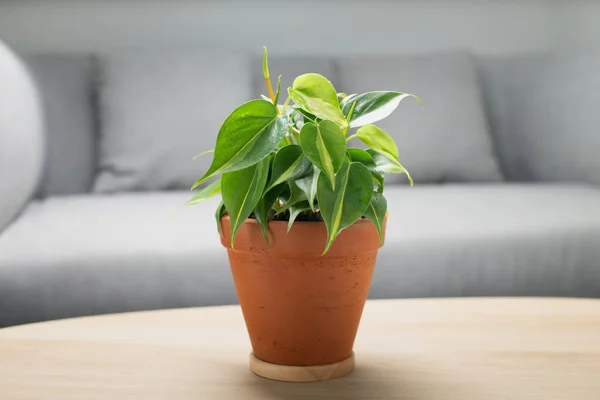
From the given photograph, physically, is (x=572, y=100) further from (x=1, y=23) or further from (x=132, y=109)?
(x=1, y=23)

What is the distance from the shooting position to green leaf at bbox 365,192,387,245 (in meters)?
0.61

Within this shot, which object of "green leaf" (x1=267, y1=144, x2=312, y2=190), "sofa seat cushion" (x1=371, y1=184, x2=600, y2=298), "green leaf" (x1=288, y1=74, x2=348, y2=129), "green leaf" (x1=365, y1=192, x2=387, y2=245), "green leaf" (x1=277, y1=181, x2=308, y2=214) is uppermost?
"green leaf" (x1=288, y1=74, x2=348, y2=129)

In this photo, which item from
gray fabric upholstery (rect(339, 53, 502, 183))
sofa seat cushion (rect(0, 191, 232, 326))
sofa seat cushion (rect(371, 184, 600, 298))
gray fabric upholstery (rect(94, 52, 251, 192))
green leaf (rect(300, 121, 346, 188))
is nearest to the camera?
green leaf (rect(300, 121, 346, 188))

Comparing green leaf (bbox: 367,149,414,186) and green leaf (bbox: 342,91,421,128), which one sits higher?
green leaf (bbox: 342,91,421,128)

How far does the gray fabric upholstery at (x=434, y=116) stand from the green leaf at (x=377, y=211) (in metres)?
1.39

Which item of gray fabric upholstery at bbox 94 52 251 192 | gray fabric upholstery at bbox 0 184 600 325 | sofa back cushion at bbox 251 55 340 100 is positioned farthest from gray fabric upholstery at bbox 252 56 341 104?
gray fabric upholstery at bbox 0 184 600 325

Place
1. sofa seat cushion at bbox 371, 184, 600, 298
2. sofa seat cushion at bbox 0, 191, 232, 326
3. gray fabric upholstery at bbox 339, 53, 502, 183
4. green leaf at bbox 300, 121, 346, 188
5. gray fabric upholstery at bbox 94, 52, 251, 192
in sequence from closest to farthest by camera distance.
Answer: green leaf at bbox 300, 121, 346, 188
sofa seat cushion at bbox 0, 191, 232, 326
sofa seat cushion at bbox 371, 184, 600, 298
gray fabric upholstery at bbox 94, 52, 251, 192
gray fabric upholstery at bbox 339, 53, 502, 183

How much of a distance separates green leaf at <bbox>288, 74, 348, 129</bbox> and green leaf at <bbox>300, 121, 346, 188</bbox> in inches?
1.2

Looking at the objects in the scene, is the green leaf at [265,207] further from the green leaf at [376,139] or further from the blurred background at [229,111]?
the blurred background at [229,111]

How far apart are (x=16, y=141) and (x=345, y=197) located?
42.8 inches

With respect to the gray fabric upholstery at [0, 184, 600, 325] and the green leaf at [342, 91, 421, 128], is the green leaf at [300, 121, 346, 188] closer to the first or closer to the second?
the green leaf at [342, 91, 421, 128]

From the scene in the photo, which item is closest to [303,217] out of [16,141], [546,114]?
[16,141]

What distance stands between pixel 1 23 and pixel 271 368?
2.16 metres

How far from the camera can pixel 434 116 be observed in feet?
6.70
